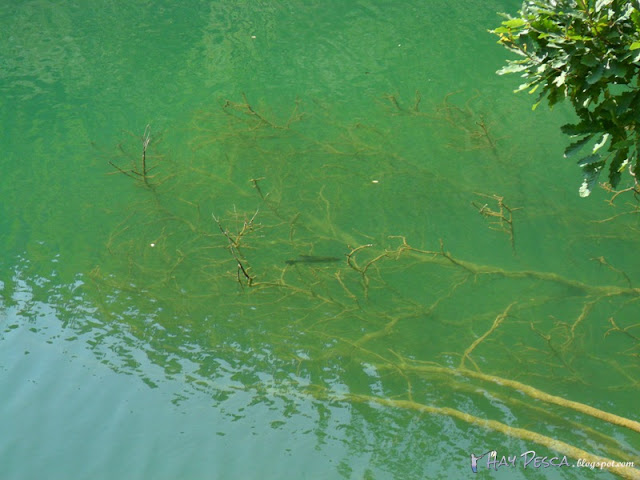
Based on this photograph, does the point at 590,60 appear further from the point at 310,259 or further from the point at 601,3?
the point at 310,259

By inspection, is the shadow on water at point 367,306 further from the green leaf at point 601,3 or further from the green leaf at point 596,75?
the green leaf at point 601,3

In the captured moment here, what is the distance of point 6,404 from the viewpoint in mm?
3412

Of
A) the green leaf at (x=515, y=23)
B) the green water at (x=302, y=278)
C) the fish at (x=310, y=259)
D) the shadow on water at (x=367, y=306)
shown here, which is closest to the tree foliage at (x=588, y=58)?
the green leaf at (x=515, y=23)

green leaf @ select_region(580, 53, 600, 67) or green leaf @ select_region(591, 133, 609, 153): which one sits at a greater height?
green leaf @ select_region(580, 53, 600, 67)

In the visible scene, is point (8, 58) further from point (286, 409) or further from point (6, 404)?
point (286, 409)

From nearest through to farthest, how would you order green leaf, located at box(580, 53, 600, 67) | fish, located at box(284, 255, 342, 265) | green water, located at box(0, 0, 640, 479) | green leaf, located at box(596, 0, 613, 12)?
green leaf, located at box(596, 0, 613, 12), green leaf, located at box(580, 53, 600, 67), green water, located at box(0, 0, 640, 479), fish, located at box(284, 255, 342, 265)

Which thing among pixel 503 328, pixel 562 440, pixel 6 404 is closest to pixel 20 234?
pixel 6 404

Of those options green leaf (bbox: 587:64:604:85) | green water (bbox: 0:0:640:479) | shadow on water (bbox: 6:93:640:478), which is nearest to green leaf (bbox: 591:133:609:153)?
green leaf (bbox: 587:64:604:85)

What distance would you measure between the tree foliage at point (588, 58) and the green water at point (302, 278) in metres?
1.34

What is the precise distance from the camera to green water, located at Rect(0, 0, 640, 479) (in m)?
3.17

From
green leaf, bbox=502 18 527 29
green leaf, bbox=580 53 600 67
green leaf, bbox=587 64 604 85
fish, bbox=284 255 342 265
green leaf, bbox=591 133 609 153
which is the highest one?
fish, bbox=284 255 342 265

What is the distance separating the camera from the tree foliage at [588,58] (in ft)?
7.15

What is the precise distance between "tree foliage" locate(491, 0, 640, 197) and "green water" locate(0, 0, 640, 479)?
1.34 m

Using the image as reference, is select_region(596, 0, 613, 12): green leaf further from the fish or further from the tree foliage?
the fish
